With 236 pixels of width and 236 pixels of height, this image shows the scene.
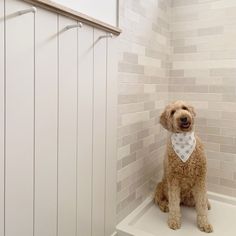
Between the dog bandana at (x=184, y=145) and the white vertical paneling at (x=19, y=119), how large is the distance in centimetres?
88

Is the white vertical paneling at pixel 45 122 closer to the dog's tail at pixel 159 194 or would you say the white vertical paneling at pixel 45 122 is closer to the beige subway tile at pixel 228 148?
the dog's tail at pixel 159 194

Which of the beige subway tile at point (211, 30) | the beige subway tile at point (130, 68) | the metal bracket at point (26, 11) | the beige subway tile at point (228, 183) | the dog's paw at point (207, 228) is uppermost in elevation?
the beige subway tile at point (211, 30)

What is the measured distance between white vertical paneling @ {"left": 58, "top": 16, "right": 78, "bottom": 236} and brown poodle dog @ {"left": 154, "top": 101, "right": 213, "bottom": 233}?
640mm

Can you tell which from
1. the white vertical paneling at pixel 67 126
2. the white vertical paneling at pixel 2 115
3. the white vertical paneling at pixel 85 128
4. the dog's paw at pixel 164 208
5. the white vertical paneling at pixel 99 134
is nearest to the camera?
the white vertical paneling at pixel 2 115

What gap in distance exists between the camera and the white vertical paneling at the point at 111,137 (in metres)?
1.36

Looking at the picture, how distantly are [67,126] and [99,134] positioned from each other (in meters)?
0.25

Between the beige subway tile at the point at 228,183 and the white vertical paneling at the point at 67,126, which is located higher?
the white vertical paneling at the point at 67,126

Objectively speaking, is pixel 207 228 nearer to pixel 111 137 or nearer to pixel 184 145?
pixel 184 145

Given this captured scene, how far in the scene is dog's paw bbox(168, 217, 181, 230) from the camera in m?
1.56

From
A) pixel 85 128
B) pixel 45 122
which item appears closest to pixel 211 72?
pixel 85 128

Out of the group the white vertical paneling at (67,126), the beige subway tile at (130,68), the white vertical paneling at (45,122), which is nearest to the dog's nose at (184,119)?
the beige subway tile at (130,68)

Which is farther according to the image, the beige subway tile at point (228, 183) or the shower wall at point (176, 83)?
the beige subway tile at point (228, 183)

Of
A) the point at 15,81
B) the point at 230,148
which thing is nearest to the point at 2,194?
the point at 15,81

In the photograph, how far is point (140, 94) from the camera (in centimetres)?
168
